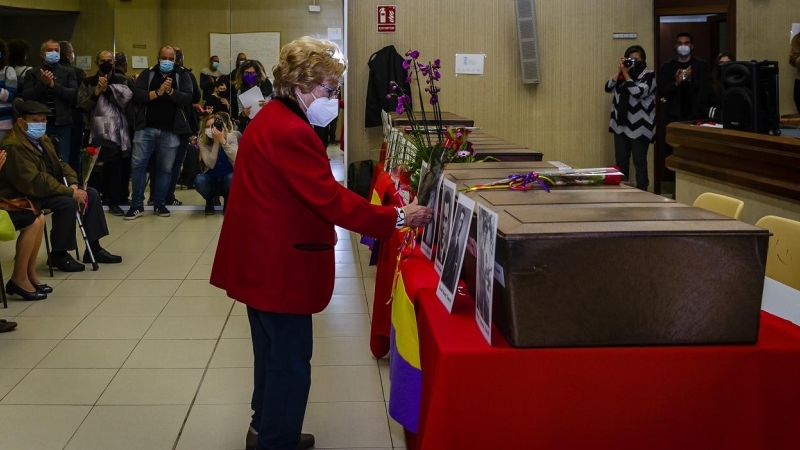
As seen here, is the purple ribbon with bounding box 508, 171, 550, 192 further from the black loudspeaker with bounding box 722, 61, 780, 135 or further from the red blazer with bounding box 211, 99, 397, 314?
the black loudspeaker with bounding box 722, 61, 780, 135

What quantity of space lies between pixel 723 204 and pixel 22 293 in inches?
160

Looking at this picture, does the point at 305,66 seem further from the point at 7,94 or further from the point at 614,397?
the point at 7,94

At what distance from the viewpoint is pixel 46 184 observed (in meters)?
5.95

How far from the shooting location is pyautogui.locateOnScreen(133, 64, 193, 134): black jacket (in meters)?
8.72

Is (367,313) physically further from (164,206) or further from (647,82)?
(647,82)

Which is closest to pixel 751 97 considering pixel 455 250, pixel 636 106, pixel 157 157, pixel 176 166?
pixel 455 250

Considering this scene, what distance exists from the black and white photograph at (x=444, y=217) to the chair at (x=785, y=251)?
122 centimetres

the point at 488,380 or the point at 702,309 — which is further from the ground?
the point at 702,309

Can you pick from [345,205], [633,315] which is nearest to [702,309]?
[633,315]

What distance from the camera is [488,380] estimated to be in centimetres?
210

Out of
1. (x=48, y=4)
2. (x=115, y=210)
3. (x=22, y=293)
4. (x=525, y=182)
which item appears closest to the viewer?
(x=525, y=182)

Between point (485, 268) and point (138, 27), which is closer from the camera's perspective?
point (485, 268)

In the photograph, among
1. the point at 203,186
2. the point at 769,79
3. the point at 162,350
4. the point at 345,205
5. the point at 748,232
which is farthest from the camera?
the point at 203,186

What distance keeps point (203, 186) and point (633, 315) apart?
7243mm
